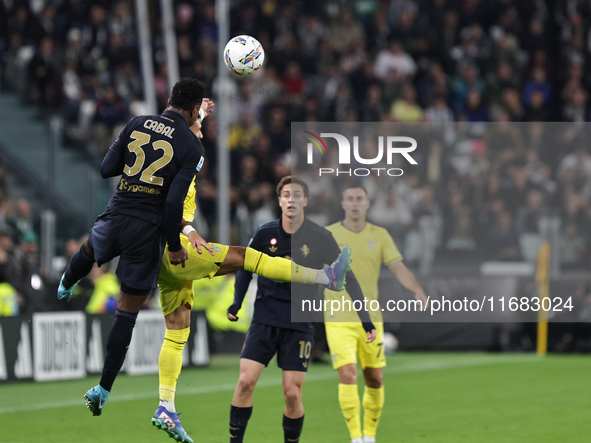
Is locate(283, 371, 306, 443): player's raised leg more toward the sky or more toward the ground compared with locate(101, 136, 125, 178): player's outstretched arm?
more toward the ground

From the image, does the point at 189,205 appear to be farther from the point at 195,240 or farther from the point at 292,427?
the point at 292,427

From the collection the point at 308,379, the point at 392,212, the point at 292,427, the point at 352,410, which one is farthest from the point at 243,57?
the point at 392,212

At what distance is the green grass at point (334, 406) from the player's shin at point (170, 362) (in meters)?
1.65

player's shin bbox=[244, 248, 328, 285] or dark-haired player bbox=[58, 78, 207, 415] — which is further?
player's shin bbox=[244, 248, 328, 285]

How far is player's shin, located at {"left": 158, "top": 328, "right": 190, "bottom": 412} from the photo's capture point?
298 inches

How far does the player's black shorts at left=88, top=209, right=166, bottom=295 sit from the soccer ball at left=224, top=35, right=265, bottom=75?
1759 mm

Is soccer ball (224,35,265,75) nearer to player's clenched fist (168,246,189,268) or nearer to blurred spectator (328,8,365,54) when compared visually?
player's clenched fist (168,246,189,268)

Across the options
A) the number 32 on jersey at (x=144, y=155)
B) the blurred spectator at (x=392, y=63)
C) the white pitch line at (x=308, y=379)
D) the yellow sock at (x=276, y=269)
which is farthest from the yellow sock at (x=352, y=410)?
the blurred spectator at (x=392, y=63)


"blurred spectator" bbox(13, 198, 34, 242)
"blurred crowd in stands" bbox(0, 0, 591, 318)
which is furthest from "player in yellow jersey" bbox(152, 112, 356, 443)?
"blurred spectator" bbox(13, 198, 34, 242)

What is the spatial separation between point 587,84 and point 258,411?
1297 cm

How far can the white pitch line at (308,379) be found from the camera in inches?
444

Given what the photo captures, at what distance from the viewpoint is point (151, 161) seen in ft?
23.5

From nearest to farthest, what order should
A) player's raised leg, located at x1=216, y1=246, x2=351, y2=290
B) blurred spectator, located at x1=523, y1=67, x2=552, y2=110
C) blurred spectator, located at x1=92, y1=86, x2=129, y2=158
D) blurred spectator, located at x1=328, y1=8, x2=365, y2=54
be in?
player's raised leg, located at x1=216, y1=246, x2=351, y2=290, blurred spectator, located at x1=92, y1=86, x2=129, y2=158, blurred spectator, located at x1=523, y1=67, x2=552, y2=110, blurred spectator, located at x1=328, y1=8, x2=365, y2=54

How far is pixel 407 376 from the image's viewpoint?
14727 mm
